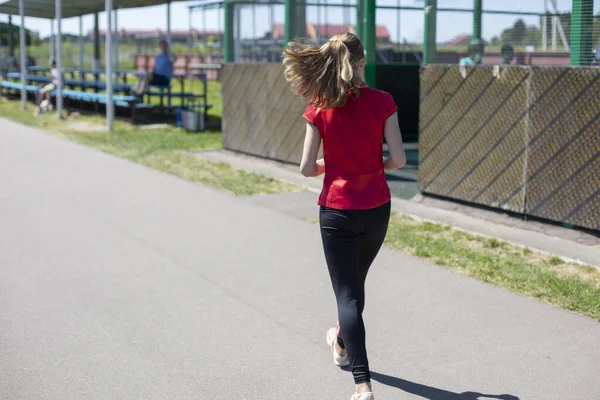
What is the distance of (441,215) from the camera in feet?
27.7

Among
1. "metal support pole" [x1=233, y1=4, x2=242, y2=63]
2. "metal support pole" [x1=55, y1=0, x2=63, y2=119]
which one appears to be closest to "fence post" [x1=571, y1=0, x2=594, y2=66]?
"metal support pole" [x1=233, y1=4, x2=242, y2=63]

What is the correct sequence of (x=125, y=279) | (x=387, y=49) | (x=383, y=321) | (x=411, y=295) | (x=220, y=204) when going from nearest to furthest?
(x=383, y=321) → (x=411, y=295) → (x=125, y=279) → (x=220, y=204) → (x=387, y=49)

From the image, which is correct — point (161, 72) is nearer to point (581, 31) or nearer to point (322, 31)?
point (322, 31)

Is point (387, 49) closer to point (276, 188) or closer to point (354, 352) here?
point (276, 188)

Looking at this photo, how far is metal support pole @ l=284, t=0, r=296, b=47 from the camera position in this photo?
39.1ft

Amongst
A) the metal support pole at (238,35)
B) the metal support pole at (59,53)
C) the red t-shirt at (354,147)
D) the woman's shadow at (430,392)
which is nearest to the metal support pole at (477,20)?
the metal support pole at (238,35)

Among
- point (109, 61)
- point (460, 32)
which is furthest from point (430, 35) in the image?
point (109, 61)

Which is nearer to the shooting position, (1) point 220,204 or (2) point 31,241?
(2) point 31,241

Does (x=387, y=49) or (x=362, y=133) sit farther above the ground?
(x=387, y=49)

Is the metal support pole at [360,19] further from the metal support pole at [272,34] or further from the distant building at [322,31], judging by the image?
the metal support pole at [272,34]

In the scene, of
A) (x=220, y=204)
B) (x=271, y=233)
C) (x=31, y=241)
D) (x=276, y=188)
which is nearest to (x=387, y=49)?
(x=276, y=188)

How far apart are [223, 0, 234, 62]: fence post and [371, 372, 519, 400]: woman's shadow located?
32.7ft

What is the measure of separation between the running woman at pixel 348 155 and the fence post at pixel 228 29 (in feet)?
32.2

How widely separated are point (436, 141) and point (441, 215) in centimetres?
91
